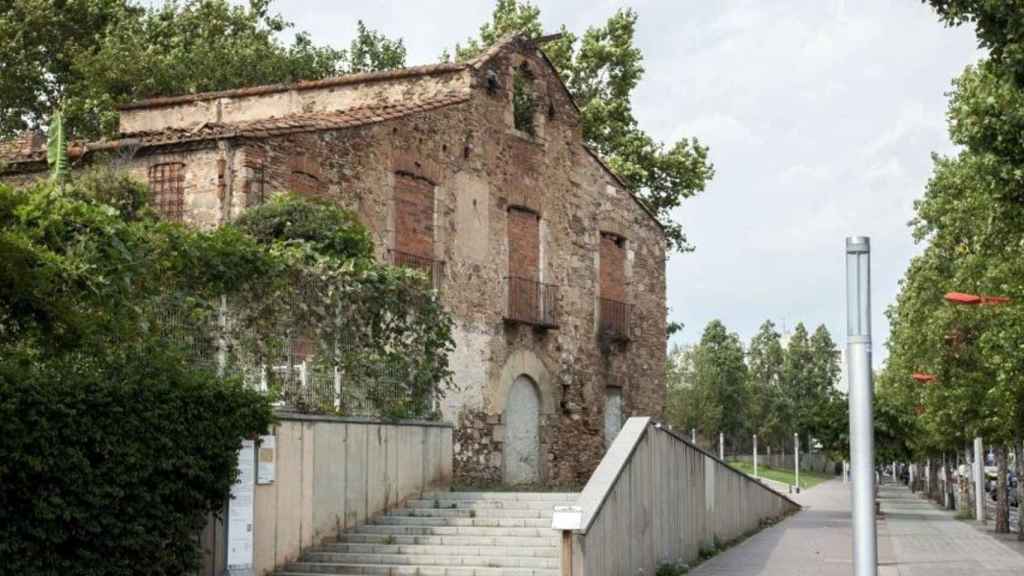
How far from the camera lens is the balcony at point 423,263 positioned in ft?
80.9

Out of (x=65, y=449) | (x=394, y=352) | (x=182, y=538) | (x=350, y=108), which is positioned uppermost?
(x=350, y=108)

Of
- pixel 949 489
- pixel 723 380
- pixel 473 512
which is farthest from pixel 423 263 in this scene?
pixel 723 380

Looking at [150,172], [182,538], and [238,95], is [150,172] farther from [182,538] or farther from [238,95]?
[182,538]

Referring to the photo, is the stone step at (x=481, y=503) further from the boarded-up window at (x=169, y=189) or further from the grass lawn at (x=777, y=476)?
the grass lawn at (x=777, y=476)

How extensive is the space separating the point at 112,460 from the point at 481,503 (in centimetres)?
643

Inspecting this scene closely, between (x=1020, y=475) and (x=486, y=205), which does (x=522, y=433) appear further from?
(x=1020, y=475)

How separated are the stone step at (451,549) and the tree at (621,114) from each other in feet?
72.8

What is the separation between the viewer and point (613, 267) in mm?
32156

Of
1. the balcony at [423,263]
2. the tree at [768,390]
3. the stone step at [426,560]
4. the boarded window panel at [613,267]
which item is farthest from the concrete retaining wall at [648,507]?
the tree at [768,390]

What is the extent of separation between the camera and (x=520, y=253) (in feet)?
94.2

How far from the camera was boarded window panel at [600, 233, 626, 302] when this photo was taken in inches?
1251

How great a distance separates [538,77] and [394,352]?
12.2m

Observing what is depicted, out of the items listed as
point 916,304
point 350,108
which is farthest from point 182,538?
point 916,304

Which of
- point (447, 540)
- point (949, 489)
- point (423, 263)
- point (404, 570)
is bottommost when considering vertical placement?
point (949, 489)
